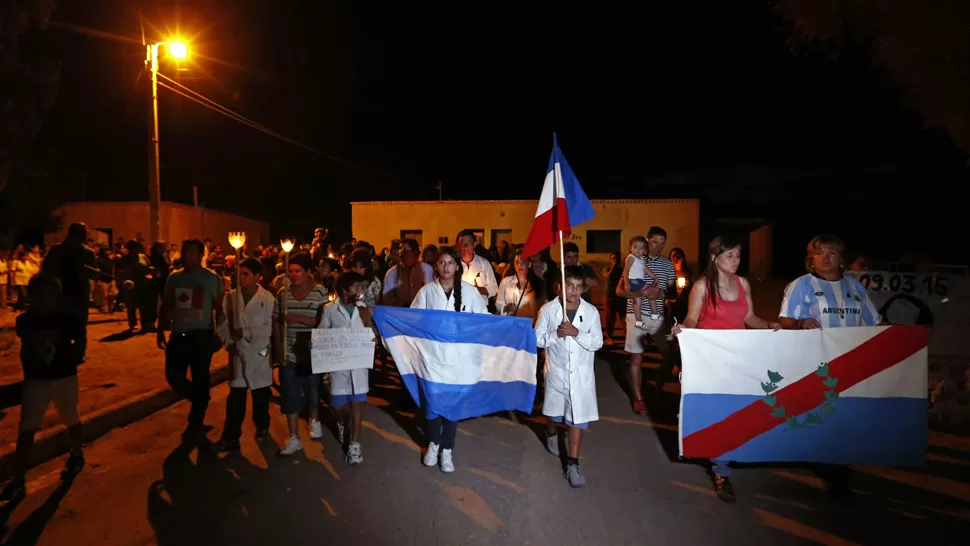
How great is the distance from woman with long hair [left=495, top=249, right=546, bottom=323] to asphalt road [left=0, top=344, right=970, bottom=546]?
184cm

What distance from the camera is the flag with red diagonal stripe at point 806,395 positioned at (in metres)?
4.82

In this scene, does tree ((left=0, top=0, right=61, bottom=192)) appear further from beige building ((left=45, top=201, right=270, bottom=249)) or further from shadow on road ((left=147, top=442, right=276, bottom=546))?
beige building ((left=45, top=201, right=270, bottom=249))

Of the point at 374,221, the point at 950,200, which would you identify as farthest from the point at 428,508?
the point at 950,200

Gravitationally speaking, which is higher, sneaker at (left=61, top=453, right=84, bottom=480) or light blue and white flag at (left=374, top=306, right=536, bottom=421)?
light blue and white flag at (left=374, top=306, right=536, bottom=421)

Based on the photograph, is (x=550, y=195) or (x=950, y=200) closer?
(x=550, y=195)

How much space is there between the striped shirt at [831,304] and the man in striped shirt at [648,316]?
6.63 ft

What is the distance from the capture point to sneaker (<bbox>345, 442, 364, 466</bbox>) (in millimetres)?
5406

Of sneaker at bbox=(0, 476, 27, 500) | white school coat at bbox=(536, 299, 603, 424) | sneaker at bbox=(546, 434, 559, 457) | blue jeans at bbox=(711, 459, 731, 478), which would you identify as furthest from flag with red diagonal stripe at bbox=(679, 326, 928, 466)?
sneaker at bbox=(0, 476, 27, 500)

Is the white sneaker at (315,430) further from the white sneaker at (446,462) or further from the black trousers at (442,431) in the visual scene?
the white sneaker at (446,462)

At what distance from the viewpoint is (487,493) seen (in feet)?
15.8

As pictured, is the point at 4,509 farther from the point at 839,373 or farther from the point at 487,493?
the point at 839,373

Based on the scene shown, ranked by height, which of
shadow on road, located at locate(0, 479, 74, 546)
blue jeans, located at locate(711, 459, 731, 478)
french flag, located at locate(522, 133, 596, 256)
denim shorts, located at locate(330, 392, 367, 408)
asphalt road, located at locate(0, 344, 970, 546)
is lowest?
shadow on road, located at locate(0, 479, 74, 546)

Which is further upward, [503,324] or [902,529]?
[503,324]

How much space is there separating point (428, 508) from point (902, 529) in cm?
330
